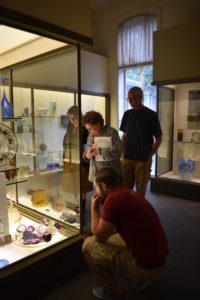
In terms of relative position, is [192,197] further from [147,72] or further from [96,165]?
[147,72]

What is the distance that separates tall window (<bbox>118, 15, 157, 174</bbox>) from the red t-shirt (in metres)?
4.61

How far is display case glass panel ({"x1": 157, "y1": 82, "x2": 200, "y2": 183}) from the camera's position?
4.33 metres

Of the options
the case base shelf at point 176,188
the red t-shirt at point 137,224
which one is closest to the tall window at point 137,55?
the case base shelf at point 176,188

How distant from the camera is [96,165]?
7.82 ft

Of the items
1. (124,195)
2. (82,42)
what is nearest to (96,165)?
(124,195)

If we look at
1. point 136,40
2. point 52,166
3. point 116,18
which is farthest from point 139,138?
point 116,18

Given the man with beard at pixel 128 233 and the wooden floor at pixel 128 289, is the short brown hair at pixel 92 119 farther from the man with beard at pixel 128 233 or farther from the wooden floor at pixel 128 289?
the wooden floor at pixel 128 289

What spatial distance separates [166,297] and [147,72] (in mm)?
4980

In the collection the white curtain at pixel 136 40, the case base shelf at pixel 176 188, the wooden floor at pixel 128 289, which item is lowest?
the wooden floor at pixel 128 289

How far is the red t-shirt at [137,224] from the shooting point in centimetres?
153

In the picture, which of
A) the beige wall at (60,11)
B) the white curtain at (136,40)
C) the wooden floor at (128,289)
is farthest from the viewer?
the white curtain at (136,40)

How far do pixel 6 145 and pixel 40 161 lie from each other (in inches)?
18.2

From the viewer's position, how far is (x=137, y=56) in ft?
19.2

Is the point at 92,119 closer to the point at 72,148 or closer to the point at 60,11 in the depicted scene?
the point at 72,148
